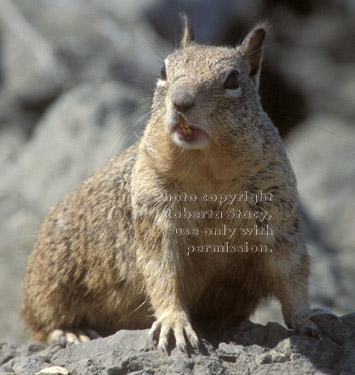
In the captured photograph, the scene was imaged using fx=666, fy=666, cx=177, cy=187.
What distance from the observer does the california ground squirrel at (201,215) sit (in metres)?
4.21

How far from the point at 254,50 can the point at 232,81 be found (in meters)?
0.64

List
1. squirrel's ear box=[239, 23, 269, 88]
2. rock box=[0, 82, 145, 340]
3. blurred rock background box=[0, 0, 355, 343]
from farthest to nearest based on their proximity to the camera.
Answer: blurred rock background box=[0, 0, 355, 343] → rock box=[0, 82, 145, 340] → squirrel's ear box=[239, 23, 269, 88]

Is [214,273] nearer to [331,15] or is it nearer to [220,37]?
[220,37]

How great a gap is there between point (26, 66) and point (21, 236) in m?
3.28

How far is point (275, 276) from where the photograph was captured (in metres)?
4.69

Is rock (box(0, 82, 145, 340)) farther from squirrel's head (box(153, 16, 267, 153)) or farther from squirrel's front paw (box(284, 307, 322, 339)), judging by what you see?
squirrel's front paw (box(284, 307, 322, 339))

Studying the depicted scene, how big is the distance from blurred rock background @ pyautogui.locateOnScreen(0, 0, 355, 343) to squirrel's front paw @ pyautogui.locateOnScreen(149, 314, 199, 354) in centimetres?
420

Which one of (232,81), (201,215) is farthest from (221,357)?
(232,81)

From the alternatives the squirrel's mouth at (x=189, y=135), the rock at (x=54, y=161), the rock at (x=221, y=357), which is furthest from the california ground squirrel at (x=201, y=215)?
the rock at (x=54, y=161)

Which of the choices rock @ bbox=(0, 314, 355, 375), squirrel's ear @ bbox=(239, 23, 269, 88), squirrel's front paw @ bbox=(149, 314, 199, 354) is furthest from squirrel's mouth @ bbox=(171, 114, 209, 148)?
rock @ bbox=(0, 314, 355, 375)

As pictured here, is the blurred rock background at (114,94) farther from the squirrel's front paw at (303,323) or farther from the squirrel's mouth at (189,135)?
the squirrel's mouth at (189,135)

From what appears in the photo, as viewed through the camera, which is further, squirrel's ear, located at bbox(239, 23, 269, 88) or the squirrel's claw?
squirrel's ear, located at bbox(239, 23, 269, 88)

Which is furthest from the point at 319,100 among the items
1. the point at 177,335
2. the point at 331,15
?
the point at 177,335

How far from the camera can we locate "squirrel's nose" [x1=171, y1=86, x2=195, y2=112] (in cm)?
393
